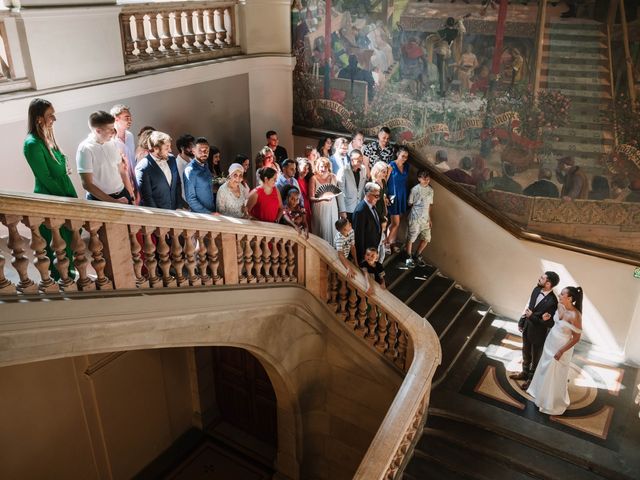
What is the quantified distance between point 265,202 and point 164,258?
141 centimetres

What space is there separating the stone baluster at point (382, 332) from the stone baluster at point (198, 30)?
16.1ft

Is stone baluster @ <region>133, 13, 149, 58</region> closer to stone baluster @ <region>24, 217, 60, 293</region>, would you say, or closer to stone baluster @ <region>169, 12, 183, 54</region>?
stone baluster @ <region>169, 12, 183, 54</region>

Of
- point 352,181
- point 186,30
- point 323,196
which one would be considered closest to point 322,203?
point 323,196

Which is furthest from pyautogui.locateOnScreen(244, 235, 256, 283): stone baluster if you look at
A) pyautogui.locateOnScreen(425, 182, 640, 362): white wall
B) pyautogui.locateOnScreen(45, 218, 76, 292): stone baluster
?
pyautogui.locateOnScreen(425, 182, 640, 362): white wall

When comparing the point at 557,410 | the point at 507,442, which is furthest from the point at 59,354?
the point at 557,410

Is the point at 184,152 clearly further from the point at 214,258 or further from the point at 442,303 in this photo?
the point at 442,303

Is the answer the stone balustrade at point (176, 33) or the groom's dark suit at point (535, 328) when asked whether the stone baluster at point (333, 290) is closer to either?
the groom's dark suit at point (535, 328)

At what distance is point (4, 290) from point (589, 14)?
7422 mm

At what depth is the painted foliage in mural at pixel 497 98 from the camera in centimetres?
762

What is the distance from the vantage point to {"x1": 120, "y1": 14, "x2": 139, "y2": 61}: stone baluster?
724 cm

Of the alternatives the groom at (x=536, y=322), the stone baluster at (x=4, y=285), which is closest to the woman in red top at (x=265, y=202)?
the stone baluster at (x=4, y=285)

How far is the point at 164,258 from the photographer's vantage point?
543cm

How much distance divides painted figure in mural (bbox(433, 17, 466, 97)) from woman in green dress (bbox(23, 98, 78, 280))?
224 inches

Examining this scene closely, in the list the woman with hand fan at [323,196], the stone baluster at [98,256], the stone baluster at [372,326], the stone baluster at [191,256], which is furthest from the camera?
the woman with hand fan at [323,196]
